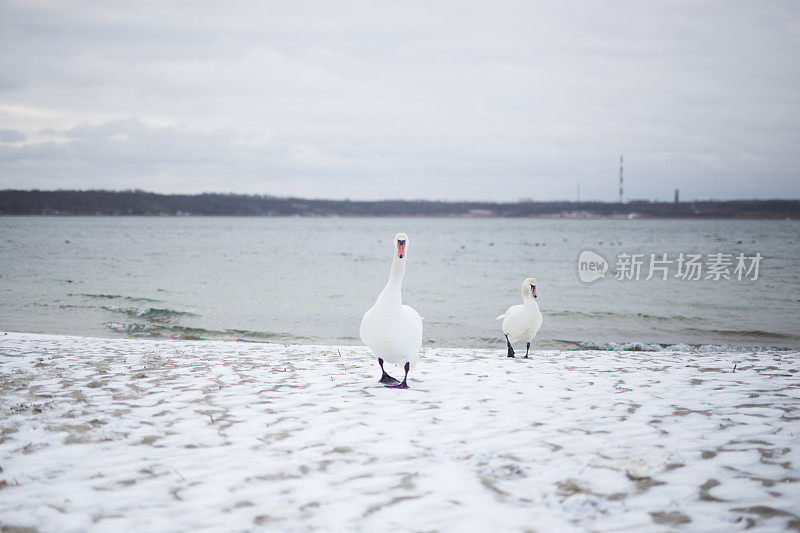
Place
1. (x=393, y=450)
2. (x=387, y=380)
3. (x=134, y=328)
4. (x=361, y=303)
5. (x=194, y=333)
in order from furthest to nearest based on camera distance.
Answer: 1. (x=361, y=303)
2. (x=134, y=328)
3. (x=194, y=333)
4. (x=387, y=380)
5. (x=393, y=450)

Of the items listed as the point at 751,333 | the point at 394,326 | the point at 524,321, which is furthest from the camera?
the point at 751,333

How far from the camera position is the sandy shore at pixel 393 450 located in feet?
13.2

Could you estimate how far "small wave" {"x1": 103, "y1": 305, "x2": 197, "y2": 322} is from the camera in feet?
61.7

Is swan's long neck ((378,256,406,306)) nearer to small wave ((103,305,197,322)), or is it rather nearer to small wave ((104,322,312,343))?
small wave ((104,322,312,343))

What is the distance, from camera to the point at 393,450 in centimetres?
527

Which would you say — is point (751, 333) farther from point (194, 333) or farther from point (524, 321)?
point (194, 333)

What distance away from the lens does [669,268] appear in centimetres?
4338

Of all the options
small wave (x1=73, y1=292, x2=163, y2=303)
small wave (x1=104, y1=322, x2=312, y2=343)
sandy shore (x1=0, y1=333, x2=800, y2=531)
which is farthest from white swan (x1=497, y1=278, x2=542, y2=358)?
small wave (x1=73, y1=292, x2=163, y2=303)

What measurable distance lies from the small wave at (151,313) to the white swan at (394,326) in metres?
13.2

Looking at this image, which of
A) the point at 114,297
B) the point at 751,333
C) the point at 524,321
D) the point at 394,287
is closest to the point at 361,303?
the point at 114,297

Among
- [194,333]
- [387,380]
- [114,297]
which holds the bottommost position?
[194,333]

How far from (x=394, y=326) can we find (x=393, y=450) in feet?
8.32

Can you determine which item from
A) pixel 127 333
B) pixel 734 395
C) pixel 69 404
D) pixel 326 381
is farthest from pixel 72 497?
pixel 127 333

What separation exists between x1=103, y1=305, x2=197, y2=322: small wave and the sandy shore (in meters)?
10.2
